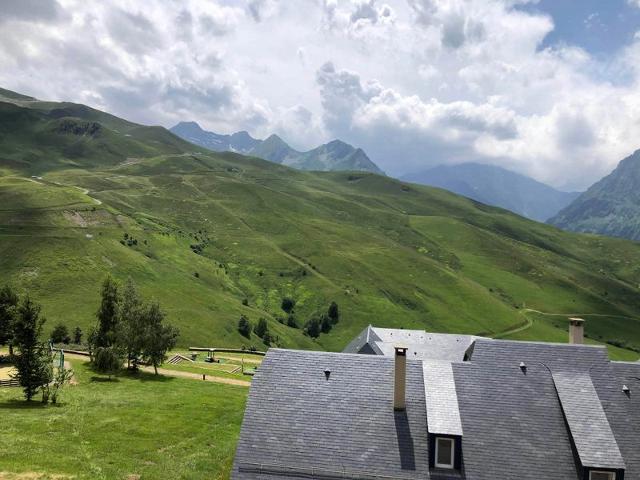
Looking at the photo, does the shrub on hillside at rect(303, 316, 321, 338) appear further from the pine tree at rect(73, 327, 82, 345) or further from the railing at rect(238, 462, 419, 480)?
the railing at rect(238, 462, 419, 480)

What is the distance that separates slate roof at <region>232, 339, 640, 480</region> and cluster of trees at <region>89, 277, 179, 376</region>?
39457mm

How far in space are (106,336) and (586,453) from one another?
195 ft

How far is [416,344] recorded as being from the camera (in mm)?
66188

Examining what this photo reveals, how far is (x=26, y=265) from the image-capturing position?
140750mm

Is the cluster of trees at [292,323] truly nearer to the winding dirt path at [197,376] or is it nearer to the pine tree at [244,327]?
the pine tree at [244,327]

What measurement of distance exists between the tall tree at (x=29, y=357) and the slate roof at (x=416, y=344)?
3834 cm

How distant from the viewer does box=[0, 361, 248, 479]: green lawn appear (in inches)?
1203

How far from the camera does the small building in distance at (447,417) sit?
2833 cm

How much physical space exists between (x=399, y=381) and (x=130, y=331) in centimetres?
4720

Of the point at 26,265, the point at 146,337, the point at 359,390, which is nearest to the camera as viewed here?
the point at 359,390

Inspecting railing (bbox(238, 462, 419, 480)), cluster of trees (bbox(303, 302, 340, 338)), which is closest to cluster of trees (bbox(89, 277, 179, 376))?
railing (bbox(238, 462, 419, 480))

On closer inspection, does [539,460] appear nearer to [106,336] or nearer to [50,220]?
[106,336]

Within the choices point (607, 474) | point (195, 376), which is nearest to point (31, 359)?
point (195, 376)

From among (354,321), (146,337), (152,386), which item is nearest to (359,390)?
(152,386)
